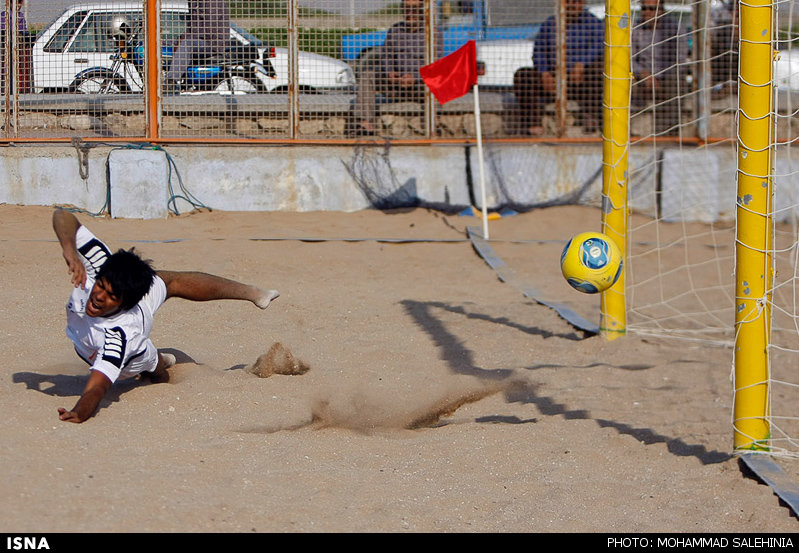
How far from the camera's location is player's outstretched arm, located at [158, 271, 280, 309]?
17.0ft

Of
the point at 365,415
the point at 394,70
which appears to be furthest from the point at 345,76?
the point at 365,415

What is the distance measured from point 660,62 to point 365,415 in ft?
26.5

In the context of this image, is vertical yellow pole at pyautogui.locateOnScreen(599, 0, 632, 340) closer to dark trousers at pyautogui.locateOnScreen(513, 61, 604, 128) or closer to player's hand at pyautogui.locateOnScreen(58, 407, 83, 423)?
player's hand at pyautogui.locateOnScreen(58, 407, 83, 423)

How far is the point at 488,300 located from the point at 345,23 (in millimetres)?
4435

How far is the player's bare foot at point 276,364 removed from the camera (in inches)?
221

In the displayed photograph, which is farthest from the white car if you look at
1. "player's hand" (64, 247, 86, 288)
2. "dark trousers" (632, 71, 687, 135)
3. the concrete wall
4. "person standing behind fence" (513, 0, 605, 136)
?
"player's hand" (64, 247, 86, 288)

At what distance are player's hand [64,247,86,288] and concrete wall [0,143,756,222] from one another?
18.7ft

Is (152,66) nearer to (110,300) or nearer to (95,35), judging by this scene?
(95,35)

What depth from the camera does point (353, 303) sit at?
7684 mm

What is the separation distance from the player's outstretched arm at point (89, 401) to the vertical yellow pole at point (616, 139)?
12.7ft

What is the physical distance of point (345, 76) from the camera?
11.0m

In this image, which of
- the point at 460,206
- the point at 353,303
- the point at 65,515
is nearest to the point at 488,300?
the point at 353,303
